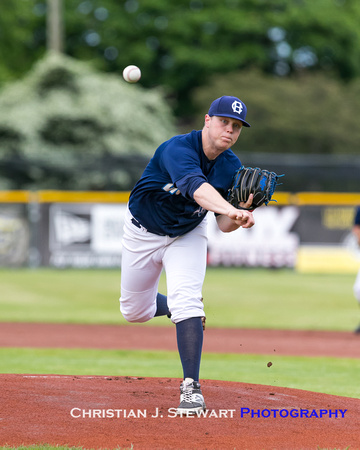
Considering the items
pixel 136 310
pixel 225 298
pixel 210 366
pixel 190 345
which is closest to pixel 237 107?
pixel 190 345

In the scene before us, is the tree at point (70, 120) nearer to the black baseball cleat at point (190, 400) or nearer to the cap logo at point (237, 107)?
the cap logo at point (237, 107)

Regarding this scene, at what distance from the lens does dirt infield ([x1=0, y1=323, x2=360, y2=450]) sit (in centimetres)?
382

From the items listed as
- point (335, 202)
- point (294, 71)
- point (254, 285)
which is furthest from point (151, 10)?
point (254, 285)

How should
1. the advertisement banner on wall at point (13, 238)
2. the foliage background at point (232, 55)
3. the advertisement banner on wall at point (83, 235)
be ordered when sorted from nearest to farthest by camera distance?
the advertisement banner on wall at point (13, 238)
the advertisement banner on wall at point (83, 235)
the foliage background at point (232, 55)

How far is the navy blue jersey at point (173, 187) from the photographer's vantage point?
15.1 ft

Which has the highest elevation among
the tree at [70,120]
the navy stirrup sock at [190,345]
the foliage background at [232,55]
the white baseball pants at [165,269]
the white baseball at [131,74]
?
the foliage background at [232,55]

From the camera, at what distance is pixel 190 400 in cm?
437

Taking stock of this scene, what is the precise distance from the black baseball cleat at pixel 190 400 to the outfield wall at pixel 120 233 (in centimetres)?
1348

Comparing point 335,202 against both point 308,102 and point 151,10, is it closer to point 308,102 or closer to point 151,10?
point 308,102

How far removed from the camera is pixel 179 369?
270 inches

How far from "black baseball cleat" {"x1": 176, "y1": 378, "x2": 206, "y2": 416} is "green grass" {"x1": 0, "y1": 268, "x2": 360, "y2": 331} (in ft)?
22.4

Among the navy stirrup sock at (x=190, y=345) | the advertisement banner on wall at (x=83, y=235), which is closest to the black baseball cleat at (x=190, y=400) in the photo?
the navy stirrup sock at (x=190, y=345)

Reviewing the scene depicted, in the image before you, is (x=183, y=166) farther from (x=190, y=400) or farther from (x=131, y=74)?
(x=190, y=400)

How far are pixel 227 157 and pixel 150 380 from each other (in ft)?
5.68
